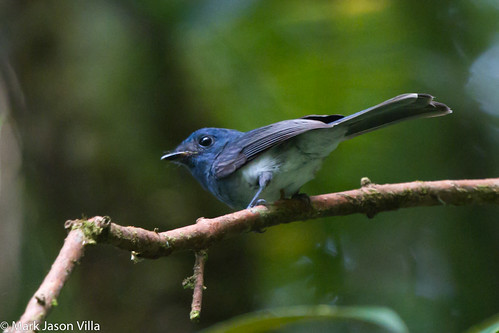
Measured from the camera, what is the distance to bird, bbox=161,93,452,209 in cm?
301

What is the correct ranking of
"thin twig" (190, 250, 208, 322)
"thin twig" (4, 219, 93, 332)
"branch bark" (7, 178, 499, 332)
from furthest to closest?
1. "thin twig" (190, 250, 208, 322)
2. "branch bark" (7, 178, 499, 332)
3. "thin twig" (4, 219, 93, 332)

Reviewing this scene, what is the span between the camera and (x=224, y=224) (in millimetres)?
2279

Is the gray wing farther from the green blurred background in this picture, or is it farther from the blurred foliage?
the blurred foliage

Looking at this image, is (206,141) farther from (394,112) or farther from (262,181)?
(394,112)

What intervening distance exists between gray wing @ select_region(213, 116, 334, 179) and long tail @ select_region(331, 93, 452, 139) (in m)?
0.18

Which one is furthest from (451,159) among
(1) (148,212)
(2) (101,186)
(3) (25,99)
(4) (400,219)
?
(3) (25,99)

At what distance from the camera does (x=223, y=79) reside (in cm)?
500

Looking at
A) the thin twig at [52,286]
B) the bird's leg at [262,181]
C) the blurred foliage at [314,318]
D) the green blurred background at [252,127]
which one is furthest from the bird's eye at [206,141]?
the thin twig at [52,286]

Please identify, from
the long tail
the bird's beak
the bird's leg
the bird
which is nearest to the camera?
the long tail

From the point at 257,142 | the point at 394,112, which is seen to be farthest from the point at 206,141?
the point at 394,112

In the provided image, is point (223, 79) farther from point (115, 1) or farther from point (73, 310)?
point (73, 310)

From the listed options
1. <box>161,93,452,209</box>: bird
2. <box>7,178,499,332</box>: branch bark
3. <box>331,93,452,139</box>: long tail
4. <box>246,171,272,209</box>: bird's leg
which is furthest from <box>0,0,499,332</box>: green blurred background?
<box>7,178,499,332</box>: branch bark

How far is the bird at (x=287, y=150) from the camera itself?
3.01m

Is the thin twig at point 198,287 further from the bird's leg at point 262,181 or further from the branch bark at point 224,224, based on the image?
the bird's leg at point 262,181
